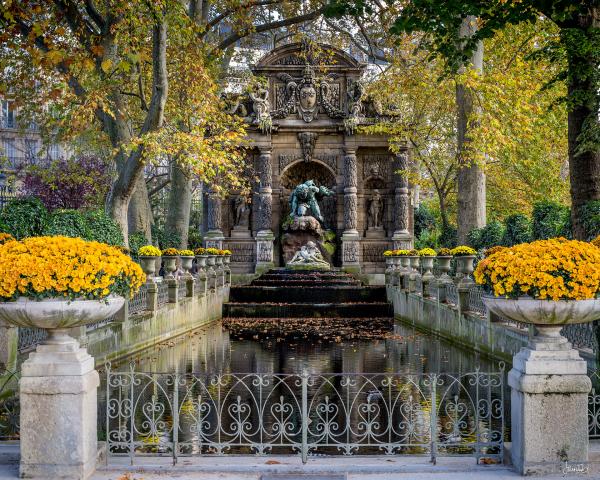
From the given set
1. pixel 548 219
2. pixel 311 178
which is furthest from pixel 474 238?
pixel 311 178

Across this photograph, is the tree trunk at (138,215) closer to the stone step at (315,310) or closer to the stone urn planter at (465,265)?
the stone step at (315,310)

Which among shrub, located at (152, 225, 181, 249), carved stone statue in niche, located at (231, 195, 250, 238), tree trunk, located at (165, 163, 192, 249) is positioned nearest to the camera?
shrub, located at (152, 225, 181, 249)

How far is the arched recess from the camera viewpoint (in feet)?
112

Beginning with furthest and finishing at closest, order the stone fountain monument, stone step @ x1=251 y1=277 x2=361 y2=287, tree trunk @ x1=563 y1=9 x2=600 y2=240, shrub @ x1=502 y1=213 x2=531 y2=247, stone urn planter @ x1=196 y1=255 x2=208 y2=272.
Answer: the stone fountain monument → stone step @ x1=251 y1=277 x2=361 y2=287 → stone urn planter @ x1=196 y1=255 x2=208 y2=272 → shrub @ x1=502 y1=213 x2=531 y2=247 → tree trunk @ x1=563 y1=9 x2=600 y2=240

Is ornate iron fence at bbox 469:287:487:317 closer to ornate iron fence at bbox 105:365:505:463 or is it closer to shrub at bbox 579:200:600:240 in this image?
shrub at bbox 579:200:600:240

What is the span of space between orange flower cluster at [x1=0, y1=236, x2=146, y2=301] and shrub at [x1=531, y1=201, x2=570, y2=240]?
14.6m

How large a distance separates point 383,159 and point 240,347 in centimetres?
1965

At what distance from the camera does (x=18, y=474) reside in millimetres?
6406

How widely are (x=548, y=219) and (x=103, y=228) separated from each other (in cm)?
1121

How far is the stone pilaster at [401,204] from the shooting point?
3303 centimetres

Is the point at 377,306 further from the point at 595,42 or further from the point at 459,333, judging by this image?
the point at 595,42

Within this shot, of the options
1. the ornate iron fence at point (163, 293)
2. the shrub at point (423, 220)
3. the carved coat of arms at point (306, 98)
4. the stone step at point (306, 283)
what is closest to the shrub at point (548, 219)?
the stone step at point (306, 283)

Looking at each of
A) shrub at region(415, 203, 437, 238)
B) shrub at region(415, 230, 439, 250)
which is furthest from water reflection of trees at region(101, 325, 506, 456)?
shrub at region(415, 230, 439, 250)

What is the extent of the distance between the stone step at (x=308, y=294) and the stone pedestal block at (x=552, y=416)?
62.0 feet
